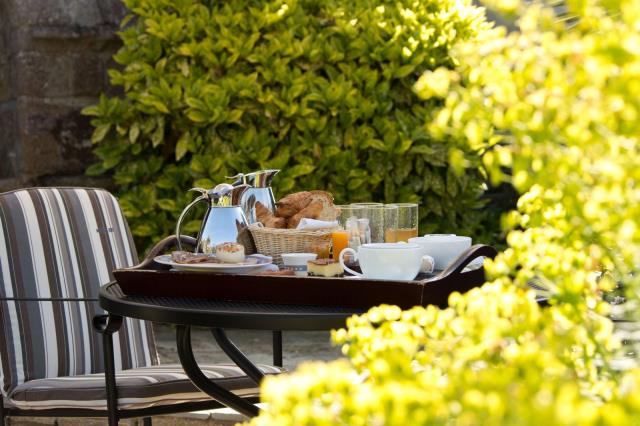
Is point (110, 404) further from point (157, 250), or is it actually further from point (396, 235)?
point (396, 235)

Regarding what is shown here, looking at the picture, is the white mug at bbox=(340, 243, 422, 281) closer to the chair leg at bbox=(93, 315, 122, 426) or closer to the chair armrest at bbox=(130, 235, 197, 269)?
the chair armrest at bbox=(130, 235, 197, 269)

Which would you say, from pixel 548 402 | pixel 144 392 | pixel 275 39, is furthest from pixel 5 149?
pixel 548 402

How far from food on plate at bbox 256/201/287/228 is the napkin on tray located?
0.07m

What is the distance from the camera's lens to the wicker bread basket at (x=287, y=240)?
2410 millimetres

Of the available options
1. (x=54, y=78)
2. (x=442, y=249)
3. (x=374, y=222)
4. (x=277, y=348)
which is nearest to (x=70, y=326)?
(x=277, y=348)

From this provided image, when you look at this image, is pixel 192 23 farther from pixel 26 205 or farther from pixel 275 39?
pixel 26 205

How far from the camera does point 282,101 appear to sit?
4.67 m

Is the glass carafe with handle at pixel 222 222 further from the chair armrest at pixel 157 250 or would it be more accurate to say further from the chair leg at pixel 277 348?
the chair leg at pixel 277 348

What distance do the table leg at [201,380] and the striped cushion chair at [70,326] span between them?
169 mm

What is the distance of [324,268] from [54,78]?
324 centimetres

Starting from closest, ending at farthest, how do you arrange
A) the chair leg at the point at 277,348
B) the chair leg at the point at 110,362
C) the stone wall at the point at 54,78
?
the chair leg at the point at 110,362, the chair leg at the point at 277,348, the stone wall at the point at 54,78

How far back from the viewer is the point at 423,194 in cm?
488

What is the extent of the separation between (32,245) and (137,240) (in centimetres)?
183

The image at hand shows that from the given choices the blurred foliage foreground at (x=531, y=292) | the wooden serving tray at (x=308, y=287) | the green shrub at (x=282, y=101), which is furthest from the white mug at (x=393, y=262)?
the green shrub at (x=282, y=101)
